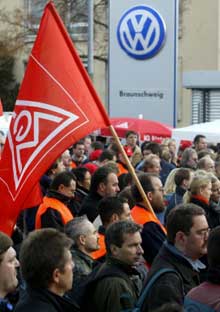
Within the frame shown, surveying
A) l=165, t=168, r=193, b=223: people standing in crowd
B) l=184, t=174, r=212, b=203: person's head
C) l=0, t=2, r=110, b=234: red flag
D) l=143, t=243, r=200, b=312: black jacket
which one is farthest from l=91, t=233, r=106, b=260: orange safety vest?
l=165, t=168, r=193, b=223: people standing in crowd

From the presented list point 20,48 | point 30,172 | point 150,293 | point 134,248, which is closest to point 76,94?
point 30,172

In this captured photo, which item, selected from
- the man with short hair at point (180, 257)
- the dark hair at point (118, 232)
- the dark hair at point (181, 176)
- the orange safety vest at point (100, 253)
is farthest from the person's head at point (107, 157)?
the man with short hair at point (180, 257)

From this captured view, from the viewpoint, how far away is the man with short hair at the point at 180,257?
539cm

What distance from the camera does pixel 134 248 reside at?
6.29 meters

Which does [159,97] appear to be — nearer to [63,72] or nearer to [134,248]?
[63,72]

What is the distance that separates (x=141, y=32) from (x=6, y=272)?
18.1m

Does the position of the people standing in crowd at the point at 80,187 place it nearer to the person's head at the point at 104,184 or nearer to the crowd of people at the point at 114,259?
the person's head at the point at 104,184

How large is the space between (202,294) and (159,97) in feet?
60.7

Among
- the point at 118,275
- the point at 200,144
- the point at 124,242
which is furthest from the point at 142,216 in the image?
the point at 200,144

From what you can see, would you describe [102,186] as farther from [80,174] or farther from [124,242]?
[124,242]

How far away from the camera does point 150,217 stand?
7.78 metres

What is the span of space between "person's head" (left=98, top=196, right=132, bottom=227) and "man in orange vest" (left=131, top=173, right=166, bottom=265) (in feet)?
0.68

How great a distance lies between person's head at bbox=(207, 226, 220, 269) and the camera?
16.8 feet

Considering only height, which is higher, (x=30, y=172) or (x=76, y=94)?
(x=76, y=94)
